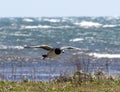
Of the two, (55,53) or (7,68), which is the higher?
(55,53)

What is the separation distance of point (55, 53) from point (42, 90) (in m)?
2.12

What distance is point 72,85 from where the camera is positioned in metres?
18.6

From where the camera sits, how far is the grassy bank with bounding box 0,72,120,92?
18.0m

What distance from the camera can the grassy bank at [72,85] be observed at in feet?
58.9

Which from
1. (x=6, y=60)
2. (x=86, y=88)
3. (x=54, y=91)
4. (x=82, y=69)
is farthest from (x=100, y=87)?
(x=6, y=60)

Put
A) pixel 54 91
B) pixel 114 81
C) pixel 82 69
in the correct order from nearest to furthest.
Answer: pixel 54 91
pixel 114 81
pixel 82 69

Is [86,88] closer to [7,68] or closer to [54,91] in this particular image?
[54,91]

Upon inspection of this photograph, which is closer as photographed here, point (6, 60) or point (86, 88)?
point (86, 88)

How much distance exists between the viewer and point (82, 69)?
2150 cm

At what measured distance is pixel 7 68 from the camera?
2858 cm

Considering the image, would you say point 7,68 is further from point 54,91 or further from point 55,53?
point 54,91

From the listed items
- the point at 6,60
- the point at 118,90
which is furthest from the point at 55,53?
the point at 6,60

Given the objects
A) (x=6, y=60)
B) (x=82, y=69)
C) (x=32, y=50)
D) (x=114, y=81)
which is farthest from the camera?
(x=32, y=50)

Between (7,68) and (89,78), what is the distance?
955 cm
